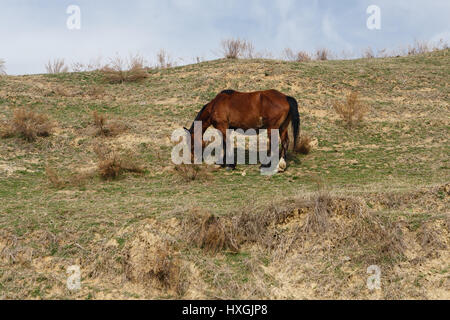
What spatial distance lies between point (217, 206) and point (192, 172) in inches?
104

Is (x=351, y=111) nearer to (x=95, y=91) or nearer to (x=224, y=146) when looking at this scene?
(x=224, y=146)

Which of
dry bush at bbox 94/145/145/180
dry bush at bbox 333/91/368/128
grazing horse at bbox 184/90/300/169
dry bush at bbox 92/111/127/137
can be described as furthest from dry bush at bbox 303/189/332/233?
dry bush at bbox 92/111/127/137

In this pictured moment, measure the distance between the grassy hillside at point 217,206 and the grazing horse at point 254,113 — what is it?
1.26 m

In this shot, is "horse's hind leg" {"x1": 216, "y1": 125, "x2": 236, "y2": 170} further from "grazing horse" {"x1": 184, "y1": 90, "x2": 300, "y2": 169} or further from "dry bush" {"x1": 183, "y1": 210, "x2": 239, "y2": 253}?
"dry bush" {"x1": 183, "y1": 210, "x2": 239, "y2": 253}

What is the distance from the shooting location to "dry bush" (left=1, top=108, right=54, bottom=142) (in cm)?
1290

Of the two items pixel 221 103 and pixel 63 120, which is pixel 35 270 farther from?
pixel 63 120

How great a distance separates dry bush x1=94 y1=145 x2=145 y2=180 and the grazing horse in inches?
70.5

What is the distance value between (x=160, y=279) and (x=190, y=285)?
1.49 feet

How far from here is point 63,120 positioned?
47.9 feet

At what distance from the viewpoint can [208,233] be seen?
21.5ft

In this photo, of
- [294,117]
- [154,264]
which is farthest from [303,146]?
[154,264]

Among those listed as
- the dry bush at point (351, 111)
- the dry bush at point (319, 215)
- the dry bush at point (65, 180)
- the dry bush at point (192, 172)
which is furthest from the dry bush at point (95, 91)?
Answer: the dry bush at point (319, 215)

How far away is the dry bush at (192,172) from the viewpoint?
10.2 m
